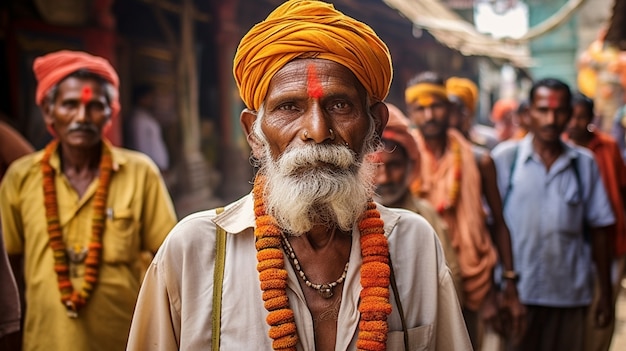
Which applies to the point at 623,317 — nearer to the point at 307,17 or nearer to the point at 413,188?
the point at 413,188

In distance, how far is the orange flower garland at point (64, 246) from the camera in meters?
3.57

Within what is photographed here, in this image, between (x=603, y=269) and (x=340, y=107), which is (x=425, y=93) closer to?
(x=603, y=269)

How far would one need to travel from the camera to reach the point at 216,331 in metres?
2.13

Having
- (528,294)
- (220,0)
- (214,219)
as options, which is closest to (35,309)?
(214,219)

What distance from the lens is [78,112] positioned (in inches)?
153

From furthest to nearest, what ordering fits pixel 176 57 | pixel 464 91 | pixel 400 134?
pixel 176 57 < pixel 464 91 < pixel 400 134

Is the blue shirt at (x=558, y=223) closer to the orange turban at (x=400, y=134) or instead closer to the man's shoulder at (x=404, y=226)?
the orange turban at (x=400, y=134)

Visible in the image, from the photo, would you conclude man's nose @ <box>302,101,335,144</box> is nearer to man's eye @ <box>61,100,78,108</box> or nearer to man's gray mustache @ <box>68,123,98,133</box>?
man's gray mustache @ <box>68,123,98,133</box>

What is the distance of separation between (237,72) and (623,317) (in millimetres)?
7277

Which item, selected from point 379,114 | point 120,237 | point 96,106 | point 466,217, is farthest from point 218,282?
point 466,217

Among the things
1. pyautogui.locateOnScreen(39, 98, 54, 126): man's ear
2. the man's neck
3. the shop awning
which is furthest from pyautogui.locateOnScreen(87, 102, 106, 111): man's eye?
the shop awning

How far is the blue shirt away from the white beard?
2936mm

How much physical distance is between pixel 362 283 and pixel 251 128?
0.65 metres

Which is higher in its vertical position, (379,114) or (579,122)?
(579,122)
